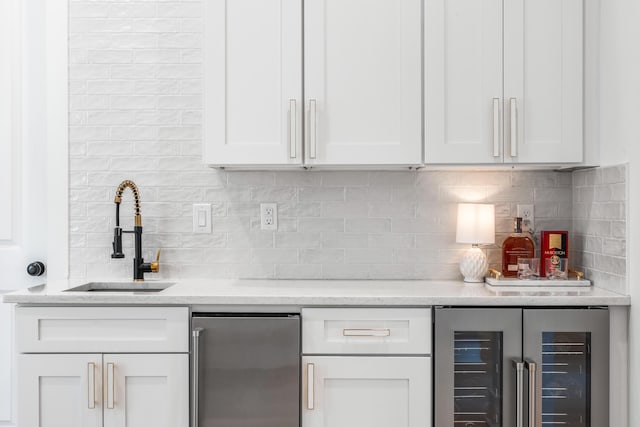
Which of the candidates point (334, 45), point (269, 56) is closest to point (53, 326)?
point (269, 56)

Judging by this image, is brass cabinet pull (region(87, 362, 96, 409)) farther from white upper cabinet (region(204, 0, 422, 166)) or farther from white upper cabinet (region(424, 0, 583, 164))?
white upper cabinet (region(424, 0, 583, 164))

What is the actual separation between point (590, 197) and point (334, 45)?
125 centimetres

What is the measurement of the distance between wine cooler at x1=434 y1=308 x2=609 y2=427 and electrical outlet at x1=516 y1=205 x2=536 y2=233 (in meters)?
0.59

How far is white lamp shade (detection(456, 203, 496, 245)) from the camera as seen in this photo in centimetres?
229

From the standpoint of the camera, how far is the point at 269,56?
2.09 m

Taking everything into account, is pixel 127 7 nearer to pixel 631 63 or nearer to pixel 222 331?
pixel 222 331

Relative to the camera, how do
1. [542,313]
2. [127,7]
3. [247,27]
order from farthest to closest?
[127,7] < [247,27] < [542,313]

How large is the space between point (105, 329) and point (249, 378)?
1.84 feet

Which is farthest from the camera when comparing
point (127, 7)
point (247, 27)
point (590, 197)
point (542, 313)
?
point (127, 7)

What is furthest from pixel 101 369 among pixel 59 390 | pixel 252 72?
pixel 252 72

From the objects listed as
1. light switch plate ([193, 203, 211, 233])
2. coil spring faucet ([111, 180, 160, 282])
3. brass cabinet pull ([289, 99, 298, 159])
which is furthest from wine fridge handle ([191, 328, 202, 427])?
brass cabinet pull ([289, 99, 298, 159])

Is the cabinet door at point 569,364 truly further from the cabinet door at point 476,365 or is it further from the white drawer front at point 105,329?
the white drawer front at point 105,329

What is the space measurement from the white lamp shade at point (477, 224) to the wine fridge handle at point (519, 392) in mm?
574

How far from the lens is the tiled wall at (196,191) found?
2.43m
